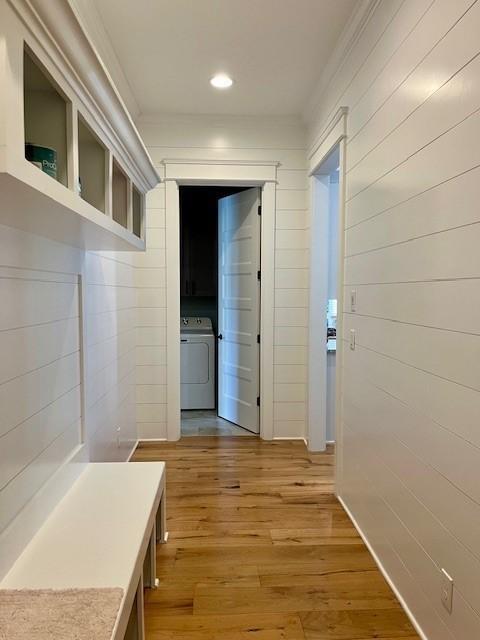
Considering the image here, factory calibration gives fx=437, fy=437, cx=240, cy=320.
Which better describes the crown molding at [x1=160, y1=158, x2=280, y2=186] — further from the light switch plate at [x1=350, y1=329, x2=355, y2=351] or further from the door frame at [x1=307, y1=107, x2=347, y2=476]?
the light switch plate at [x1=350, y1=329, x2=355, y2=351]

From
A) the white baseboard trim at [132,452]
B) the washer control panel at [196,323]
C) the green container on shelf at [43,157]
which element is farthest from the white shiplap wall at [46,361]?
the washer control panel at [196,323]

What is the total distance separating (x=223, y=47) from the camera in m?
2.61

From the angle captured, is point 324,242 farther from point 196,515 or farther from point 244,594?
point 244,594

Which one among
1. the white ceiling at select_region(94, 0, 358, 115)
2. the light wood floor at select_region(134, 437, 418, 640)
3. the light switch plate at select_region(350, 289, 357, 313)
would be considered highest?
the white ceiling at select_region(94, 0, 358, 115)

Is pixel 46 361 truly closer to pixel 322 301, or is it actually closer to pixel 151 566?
pixel 151 566

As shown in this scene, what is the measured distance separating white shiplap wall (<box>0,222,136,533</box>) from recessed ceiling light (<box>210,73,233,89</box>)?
1.47 m

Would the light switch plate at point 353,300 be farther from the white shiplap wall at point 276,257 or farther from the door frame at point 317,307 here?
the white shiplap wall at point 276,257

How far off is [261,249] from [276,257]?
15cm

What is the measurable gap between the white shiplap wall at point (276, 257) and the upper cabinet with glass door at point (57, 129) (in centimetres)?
188

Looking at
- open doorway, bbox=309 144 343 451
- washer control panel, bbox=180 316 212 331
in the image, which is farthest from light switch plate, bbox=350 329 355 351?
washer control panel, bbox=180 316 212 331

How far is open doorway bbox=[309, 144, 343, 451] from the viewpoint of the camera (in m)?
3.54

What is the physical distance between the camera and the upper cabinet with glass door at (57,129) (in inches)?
34.6

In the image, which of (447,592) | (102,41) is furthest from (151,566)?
→ (102,41)

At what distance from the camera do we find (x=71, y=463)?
1.92m
